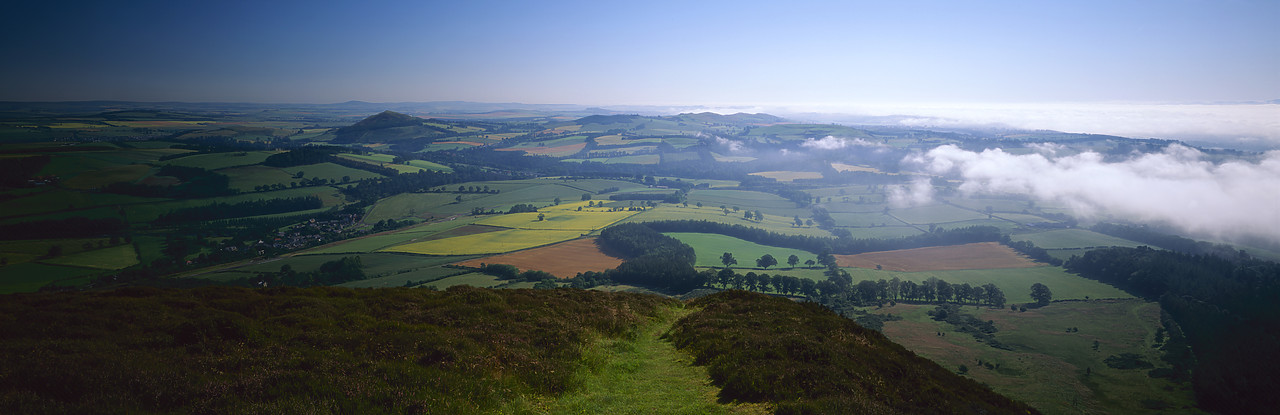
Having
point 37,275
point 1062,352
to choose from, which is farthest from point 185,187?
point 1062,352

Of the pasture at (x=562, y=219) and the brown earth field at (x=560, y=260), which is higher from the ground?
the pasture at (x=562, y=219)

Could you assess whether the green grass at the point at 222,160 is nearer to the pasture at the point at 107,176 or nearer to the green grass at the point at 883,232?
the pasture at the point at 107,176

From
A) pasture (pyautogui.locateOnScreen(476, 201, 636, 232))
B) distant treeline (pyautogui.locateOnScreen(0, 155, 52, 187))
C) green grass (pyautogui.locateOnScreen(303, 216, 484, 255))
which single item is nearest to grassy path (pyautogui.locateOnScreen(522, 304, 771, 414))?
green grass (pyautogui.locateOnScreen(303, 216, 484, 255))

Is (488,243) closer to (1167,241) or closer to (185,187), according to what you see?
(185,187)

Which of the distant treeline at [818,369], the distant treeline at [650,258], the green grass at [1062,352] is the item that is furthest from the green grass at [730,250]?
the distant treeline at [818,369]

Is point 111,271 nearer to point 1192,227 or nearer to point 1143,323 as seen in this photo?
point 1143,323
